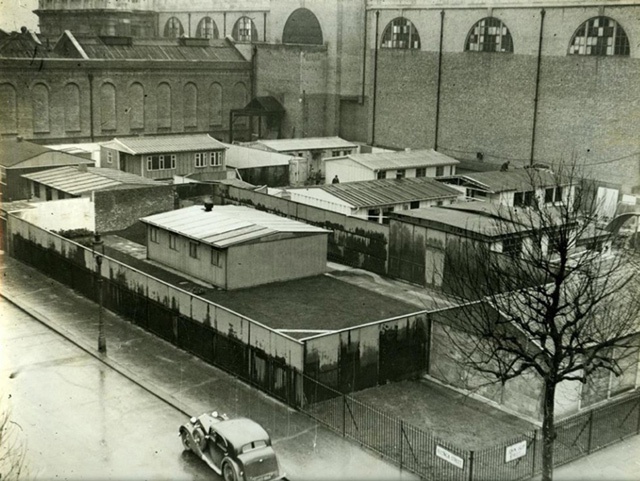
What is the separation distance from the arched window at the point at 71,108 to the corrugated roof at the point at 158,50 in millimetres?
3651

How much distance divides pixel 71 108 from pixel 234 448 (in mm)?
45468

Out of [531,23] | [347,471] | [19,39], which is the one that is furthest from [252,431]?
[19,39]

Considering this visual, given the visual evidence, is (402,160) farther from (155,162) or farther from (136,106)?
(136,106)

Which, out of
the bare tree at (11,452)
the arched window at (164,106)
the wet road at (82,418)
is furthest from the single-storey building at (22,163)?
the bare tree at (11,452)

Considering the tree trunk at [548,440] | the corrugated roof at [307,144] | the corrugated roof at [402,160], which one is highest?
the corrugated roof at [307,144]

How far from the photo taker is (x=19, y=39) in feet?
189

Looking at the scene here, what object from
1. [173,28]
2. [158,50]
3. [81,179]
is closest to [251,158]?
[81,179]

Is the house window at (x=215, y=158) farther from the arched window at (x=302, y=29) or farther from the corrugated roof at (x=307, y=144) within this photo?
the arched window at (x=302, y=29)

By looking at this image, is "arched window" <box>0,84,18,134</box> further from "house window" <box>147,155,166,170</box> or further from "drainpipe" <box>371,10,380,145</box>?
"drainpipe" <box>371,10,380,145</box>

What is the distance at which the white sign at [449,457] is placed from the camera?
702 inches

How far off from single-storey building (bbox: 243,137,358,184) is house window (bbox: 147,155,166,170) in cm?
807

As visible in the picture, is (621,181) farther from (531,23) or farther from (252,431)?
(252,431)

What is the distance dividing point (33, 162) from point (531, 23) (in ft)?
103

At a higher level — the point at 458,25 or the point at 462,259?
the point at 458,25
